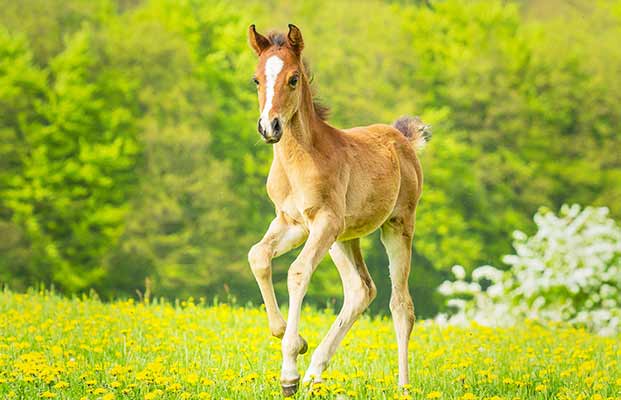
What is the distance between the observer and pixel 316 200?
546 cm

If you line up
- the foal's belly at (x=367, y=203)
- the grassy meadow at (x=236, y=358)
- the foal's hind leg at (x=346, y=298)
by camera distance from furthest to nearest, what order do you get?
the foal's belly at (x=367, y=203)
the foal's hind leg at (x=346, y=298)
the grassy meadow at (x=236, y=358)

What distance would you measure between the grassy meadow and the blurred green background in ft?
62.4

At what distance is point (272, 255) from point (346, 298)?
2.67 feet

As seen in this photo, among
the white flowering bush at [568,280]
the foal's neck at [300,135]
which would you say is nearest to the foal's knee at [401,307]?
the foal's neck at [300,135]

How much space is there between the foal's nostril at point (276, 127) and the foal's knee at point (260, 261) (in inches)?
30.1

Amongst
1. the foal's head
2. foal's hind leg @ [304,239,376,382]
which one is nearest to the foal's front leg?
foal's hind leg @ [304,239,376,382]

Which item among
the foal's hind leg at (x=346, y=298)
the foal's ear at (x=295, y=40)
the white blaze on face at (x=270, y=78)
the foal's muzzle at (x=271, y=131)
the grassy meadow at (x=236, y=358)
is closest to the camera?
the foal's muzzle at (x=271, y=131)

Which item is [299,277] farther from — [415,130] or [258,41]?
[415,130]

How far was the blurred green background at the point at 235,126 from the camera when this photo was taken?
28531mm

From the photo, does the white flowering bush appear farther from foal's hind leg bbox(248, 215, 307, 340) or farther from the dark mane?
foal's hind leg bbox(248, 215, 307, 340)

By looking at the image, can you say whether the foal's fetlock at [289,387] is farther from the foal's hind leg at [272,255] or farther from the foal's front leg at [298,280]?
the foal's hind leg at [272,255]

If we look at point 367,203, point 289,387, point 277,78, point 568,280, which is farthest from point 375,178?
point 568,280

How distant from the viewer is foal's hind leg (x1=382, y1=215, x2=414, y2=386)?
20.6 feet

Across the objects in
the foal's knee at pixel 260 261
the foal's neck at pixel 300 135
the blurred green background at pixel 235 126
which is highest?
the blurred green background at pixel 235 126
